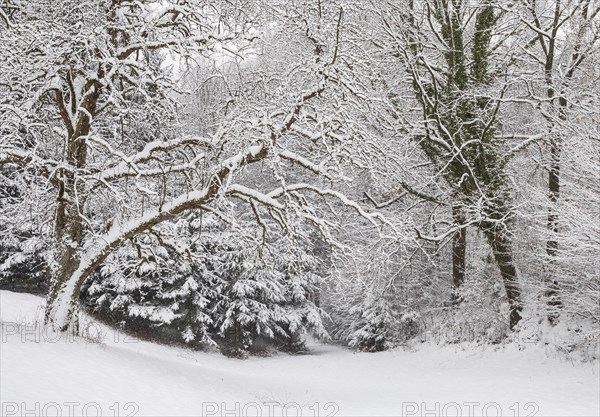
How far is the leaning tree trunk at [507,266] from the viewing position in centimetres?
1245

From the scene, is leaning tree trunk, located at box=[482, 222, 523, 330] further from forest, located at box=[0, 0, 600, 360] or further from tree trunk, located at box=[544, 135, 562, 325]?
tree trunk, located at box=[544, 135, 562, 325]

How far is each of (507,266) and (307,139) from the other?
7092mm

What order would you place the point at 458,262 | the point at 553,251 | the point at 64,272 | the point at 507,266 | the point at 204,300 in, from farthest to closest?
the point at 204,300, the point at 458,262, the point at 507,266, the point at 553,251, the point at 64,272

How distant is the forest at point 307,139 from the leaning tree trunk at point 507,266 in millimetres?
63

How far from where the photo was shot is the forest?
25.4 ft

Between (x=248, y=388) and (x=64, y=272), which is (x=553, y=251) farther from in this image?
(x=64, y=272)

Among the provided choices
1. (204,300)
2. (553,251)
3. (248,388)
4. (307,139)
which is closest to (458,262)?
(553,251)

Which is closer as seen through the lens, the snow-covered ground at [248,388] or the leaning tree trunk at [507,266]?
the snow-covered ground at [248,388]

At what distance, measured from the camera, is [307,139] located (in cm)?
859

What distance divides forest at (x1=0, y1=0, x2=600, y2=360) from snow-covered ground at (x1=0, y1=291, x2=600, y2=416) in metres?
0.91

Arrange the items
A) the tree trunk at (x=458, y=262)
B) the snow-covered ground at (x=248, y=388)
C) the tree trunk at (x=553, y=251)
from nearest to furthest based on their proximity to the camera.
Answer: the snow-covered ground at (x=248, y=388) → the tree trunk at (x=553, y=251) → the tree trunk at (x=458, y=262)

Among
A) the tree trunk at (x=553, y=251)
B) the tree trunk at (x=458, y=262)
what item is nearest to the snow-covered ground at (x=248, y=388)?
the tree trunk at (x=553, y=251)

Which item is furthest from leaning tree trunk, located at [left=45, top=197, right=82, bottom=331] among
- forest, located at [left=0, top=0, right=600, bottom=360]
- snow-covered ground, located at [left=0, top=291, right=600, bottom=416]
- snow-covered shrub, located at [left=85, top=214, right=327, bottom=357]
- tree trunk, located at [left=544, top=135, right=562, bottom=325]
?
tree trunk, located at [left=544, top=135, right=562, bottom=325]

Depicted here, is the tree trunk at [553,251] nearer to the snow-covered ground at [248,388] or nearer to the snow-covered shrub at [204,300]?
the snow-covered ground at [248,388]
